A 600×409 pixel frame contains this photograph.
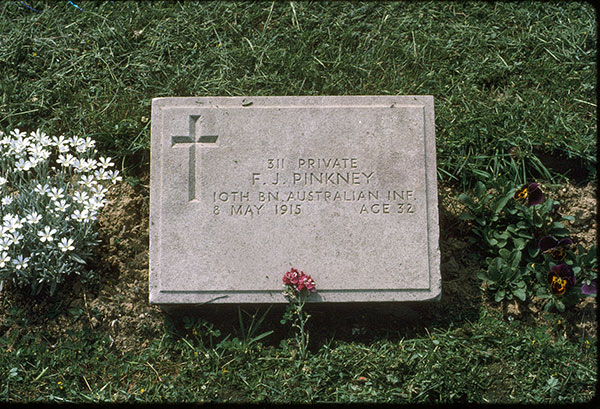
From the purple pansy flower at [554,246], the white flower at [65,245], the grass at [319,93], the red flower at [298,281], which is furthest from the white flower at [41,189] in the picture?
the purple pansy flower at [554,246]

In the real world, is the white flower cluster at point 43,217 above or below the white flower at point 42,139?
below

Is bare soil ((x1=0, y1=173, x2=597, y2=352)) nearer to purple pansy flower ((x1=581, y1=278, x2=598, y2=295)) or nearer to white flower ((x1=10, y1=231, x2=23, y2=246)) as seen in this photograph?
purple pansy flower ((x1=581, y1=278, x2=598, y2=295))

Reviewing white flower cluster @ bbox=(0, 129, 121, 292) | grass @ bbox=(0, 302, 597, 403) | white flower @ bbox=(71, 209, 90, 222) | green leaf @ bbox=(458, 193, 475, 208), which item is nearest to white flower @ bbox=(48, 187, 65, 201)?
white flower cluster @ bbox=(0, 129, 121, 292)

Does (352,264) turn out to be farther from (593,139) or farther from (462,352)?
(593,139)

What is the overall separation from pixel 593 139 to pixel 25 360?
3885 mm

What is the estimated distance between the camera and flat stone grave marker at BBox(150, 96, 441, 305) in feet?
11.8

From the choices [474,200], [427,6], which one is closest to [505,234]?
[474,200]

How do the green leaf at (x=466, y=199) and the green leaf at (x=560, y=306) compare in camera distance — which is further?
the green leaf at (x=466, y=199)

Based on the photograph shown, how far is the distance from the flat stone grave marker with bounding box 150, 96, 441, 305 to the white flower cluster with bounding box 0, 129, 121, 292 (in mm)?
469

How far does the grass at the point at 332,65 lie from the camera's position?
4312mm

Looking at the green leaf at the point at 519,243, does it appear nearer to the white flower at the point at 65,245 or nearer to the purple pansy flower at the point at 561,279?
the purple pansy flower at the point at 561,279

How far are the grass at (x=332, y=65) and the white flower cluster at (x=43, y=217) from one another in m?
0.48

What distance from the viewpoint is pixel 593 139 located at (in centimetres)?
429

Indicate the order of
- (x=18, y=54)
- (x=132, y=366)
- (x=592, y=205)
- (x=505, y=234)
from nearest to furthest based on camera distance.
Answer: (x=132, y=366) < (x=505, y=234) < (x=592, y=205) < (x=18, y=54)
